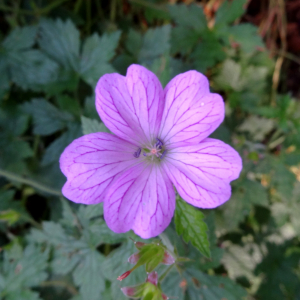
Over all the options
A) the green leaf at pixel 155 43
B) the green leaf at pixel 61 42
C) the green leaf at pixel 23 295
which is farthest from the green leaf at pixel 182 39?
the green leaf at pixel 23 295

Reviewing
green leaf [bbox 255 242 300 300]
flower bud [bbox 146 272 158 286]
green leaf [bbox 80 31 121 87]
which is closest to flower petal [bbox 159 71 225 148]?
flower bud [bbox 146 272 158 286]

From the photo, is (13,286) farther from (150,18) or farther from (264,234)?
(150,18)

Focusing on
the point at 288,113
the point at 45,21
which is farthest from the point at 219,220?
the point at 45,21

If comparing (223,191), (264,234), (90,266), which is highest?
(223,191)

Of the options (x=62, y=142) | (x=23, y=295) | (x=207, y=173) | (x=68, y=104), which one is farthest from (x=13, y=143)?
(x=207, y=173)

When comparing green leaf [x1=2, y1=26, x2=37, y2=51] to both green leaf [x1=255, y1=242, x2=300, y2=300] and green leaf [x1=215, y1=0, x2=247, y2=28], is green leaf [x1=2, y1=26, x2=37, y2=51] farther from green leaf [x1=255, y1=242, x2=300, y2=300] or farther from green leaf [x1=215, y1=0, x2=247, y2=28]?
green leaf [x1=255, y1=242, x2=300, y2=300]

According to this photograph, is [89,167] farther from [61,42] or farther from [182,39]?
[182,39]

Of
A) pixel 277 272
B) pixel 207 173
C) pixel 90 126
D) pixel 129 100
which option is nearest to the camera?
pixel 207 173
